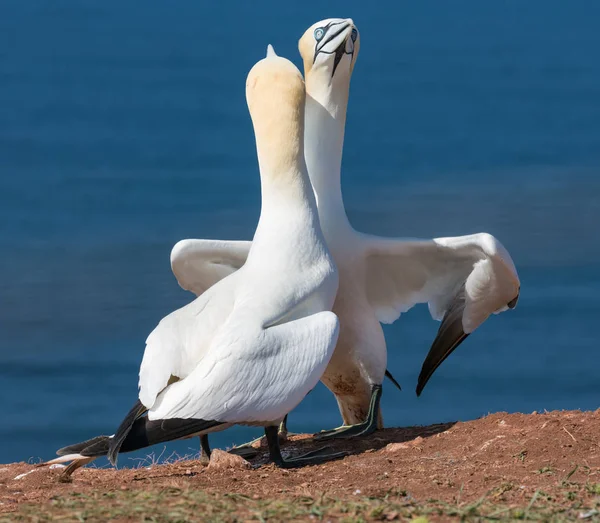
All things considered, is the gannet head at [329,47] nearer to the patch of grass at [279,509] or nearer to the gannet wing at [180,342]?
the gannet wing at [180,342]

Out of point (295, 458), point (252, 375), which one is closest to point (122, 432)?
point (252, 375)

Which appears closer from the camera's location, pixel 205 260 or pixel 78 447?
pixel 78 447

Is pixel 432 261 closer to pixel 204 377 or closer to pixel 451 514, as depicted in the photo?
pixel 204 377

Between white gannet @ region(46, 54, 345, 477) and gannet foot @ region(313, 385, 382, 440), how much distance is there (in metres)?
0.80

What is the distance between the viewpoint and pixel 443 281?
927cm

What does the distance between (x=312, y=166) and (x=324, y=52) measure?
85 cm

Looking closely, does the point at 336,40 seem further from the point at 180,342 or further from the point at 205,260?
the point at 180,342

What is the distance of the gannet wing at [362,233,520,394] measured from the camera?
8.84 m

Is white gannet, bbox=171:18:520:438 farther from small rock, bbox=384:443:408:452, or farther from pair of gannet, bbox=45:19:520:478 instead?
small rock, bbox=384:443:408:452

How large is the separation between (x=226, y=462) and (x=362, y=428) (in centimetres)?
160

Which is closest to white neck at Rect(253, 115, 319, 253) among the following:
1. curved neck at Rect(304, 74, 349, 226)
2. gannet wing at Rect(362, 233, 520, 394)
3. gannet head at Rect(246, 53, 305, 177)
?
gannet head at Rect(246, 53, 305, 177)

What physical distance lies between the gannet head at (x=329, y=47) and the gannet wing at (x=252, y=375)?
2538 millimetres

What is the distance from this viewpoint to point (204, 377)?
22.8ft

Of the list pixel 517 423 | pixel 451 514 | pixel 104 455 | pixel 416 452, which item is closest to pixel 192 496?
pixel 451 514
